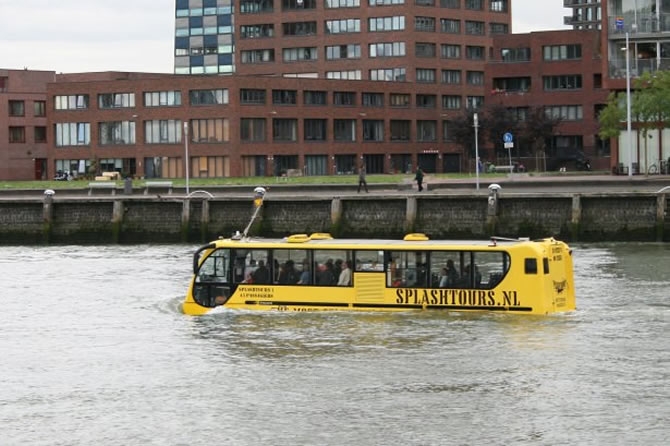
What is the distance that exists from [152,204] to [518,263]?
133 ft

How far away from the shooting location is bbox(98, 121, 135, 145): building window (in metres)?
133

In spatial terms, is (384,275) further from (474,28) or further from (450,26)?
(474,28)

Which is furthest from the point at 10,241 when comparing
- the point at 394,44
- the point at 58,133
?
the point at 394,44

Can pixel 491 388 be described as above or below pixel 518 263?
below

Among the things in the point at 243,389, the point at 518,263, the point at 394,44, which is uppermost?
the point at 394,44

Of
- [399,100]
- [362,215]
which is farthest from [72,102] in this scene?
[362,215]

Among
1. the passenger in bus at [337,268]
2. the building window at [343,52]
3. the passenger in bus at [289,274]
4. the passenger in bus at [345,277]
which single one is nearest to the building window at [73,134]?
the building window at [343,52]

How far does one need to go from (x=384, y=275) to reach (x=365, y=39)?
121m

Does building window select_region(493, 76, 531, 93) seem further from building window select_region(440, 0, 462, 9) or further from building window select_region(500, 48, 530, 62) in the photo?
building window select_region(440, 0, 462, 9)

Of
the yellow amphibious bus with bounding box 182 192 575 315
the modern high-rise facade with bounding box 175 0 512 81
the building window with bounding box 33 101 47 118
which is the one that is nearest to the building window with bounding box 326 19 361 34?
the modern high-rise facade with bounding box 175 0 512 81

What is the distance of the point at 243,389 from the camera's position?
30.8 meters

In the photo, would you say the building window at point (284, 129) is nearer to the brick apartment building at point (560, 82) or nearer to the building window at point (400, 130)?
the building window at point (400, 130)

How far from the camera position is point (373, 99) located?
143 m

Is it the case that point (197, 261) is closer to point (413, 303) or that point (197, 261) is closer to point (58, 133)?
point (413, 303)
